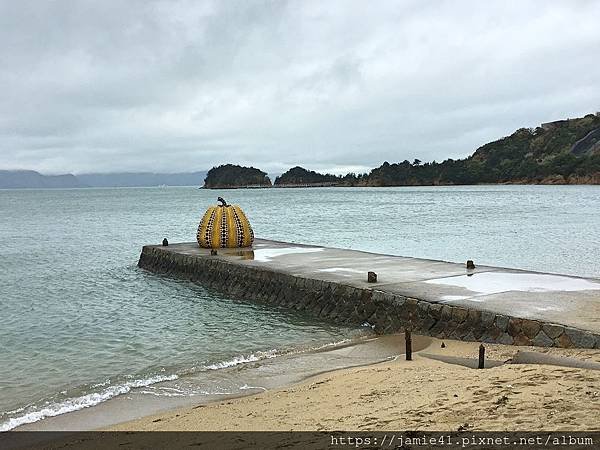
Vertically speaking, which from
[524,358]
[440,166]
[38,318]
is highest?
[440,166]

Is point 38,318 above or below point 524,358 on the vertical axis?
below

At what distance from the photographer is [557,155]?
13638 centimetres

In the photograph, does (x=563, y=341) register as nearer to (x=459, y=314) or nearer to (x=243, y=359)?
(x=459, y=314)

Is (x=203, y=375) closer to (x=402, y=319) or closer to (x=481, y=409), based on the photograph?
(x=402, y=319)

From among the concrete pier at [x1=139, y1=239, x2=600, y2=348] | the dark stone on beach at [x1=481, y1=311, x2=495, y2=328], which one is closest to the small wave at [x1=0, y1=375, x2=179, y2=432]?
the concrete pier at [x1=139, y1=239, x2=600, y2=348]

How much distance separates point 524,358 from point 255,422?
339 cm

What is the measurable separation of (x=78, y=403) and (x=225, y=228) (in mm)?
11895

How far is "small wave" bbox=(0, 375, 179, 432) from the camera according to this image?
22.9 ft

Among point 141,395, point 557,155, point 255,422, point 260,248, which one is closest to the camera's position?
point 255,422

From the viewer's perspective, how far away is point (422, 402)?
5590mm

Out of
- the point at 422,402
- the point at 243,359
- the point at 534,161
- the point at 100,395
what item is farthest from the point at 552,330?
the point at 534,161

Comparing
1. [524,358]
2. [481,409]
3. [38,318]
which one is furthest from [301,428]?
[38,318]

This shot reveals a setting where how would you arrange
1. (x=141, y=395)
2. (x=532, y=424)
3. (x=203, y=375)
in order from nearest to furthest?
(x=532, y=424)
(x=141, y=395)
(x=203, y=375)

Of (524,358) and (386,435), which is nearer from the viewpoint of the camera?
(386,435)
